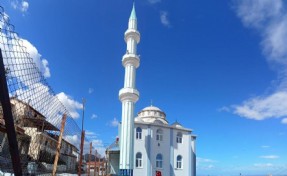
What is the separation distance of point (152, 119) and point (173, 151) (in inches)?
266

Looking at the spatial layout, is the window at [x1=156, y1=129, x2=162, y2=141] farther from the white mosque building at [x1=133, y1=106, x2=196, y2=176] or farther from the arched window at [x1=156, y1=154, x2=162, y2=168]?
the arched window at [x1=156, y1=154, x2=162, y2=168]

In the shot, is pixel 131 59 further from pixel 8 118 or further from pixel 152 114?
pixel 8 118

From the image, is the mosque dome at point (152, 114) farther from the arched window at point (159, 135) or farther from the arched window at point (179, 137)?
the arched window at point (159, 135)

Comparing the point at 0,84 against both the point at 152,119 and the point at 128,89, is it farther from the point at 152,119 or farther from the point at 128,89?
the point at 152,119

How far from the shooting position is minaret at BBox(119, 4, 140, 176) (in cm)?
3178

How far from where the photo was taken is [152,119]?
139ft

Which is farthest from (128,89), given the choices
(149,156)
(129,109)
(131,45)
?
(149,156)

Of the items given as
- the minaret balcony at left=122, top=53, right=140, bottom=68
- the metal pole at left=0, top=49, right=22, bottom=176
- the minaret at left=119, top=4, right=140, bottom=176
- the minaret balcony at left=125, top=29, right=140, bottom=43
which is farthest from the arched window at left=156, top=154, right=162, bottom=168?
the metal pole at left=0, top=49, right=22, bottom=176

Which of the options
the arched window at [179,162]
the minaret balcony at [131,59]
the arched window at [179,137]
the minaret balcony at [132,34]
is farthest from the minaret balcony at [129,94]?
the arched window at [179,162]

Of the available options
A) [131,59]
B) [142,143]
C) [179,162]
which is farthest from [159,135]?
[131,59]

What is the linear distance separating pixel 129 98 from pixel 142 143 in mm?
6171

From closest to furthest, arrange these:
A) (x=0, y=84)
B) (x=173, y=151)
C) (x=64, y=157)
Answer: (x=0, y=84), (x=173, y=151), (x=64, y=157)

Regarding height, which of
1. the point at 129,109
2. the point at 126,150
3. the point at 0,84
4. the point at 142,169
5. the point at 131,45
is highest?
the point at 131,45

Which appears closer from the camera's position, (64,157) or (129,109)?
(129,109)
